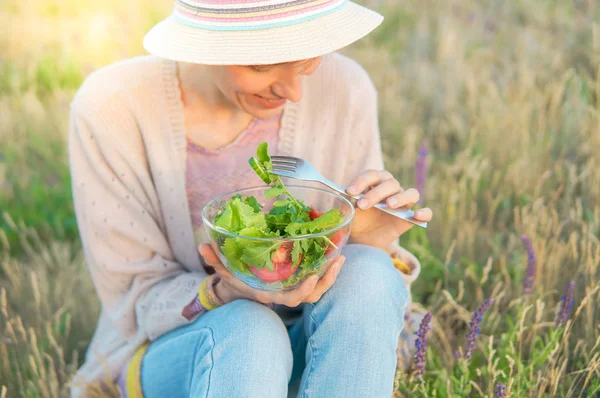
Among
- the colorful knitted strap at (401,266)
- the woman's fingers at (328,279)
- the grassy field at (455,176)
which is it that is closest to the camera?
the woman's fingers at (328,279)

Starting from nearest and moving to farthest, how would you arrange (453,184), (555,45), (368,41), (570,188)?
1. (570,188)
2. (453,184)
3. (555,45)
4. (368,41)

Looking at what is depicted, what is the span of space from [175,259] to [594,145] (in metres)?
2.02

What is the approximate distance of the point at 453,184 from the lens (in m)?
3.23

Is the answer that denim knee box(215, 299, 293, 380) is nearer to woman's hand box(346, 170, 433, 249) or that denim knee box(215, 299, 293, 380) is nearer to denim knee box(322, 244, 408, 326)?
denim knee box(322, 244, 408, 326)

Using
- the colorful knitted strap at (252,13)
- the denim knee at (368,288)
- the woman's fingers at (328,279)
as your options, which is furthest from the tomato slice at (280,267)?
the colorful knitted strap at (252,13)

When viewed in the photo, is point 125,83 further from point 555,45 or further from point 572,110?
point 555,45

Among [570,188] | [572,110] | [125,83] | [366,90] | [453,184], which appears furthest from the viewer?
[572,110]

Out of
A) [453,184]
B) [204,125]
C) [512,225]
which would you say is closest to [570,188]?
[512,225]

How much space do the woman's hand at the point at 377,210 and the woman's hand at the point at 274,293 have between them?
21cm

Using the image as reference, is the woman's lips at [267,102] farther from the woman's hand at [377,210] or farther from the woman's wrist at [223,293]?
the woman's wrist at [223,293]

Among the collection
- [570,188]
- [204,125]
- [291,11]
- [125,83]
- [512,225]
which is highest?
[291,11]

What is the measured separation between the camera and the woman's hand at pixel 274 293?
1.67m

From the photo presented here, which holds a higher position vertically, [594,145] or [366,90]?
[366,90]

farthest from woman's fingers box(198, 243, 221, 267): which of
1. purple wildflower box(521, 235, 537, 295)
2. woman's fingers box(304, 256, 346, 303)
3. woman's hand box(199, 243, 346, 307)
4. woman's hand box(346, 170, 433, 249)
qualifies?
purple wildflower box(521, 235, 537, 295)
